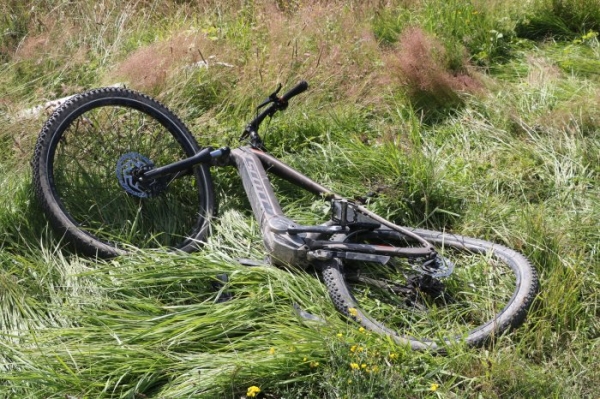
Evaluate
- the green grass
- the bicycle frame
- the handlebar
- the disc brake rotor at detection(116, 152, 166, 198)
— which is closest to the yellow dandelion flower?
the green grass

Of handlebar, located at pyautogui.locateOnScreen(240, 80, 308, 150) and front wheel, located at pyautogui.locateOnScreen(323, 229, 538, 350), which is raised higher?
handlebar, located at pyautogui.locateOnScreen(240, 80, 308, 150)

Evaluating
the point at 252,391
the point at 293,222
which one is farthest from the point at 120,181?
the point at 252,391

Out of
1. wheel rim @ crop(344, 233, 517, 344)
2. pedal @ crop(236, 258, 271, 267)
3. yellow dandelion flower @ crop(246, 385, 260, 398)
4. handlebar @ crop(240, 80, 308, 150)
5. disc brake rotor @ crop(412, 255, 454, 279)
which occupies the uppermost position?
handlebar @ crop(240, 80, 308, 150)

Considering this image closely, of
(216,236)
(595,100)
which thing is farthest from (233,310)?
(595,100)

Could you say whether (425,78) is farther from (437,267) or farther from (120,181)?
(120,181)

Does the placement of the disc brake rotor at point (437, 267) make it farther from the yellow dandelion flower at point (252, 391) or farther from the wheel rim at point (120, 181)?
the wheel rim at point (120, 181)

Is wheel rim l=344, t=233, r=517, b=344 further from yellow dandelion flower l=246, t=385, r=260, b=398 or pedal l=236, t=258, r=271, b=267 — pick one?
yellow dandelion flower l=246, t=385, r=260, b=398

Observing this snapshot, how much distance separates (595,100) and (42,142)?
3621 millimetres

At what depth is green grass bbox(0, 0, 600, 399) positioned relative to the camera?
Result: 3746mm

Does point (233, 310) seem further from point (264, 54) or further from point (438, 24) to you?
point (438, 24)

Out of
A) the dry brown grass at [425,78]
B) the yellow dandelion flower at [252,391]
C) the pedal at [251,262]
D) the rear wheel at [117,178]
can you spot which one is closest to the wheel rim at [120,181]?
the rear wheel at [117,178]

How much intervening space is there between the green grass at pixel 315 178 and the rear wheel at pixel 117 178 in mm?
170

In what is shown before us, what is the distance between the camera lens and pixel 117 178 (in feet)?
16.5

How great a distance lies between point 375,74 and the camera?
628cm
